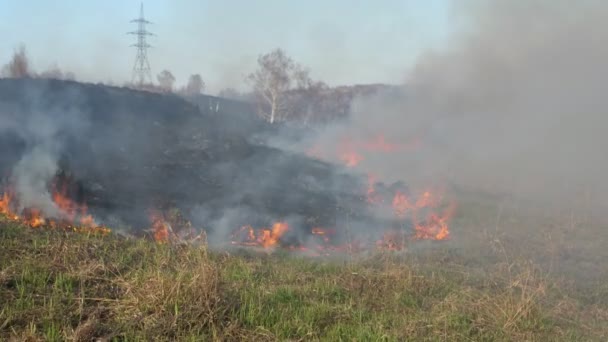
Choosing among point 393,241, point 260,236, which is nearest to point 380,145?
point 393,241

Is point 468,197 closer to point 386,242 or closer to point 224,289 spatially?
point 386,242

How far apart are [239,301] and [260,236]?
30.4 feet

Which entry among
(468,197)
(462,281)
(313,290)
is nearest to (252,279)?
(313,290)

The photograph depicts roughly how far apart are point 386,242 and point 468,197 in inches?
302

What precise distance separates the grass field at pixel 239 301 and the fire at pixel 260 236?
4.25m

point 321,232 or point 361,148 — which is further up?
point 361,148

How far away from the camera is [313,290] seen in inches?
256

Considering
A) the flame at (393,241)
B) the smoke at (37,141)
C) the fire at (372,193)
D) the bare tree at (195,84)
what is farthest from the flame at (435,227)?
the bare tree at (195,84)

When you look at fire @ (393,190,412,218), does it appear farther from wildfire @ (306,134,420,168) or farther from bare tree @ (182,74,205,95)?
bare tree @ (182,74,205,95)

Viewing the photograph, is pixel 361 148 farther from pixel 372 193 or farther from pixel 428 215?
pixel 428 215

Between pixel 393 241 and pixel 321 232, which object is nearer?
pixel 393 241

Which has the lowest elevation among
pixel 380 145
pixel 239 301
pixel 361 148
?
pixel 239 301

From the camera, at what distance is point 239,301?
5344 millimetres

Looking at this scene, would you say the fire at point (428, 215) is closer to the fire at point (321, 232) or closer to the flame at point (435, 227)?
the flame at point (435, 227)
